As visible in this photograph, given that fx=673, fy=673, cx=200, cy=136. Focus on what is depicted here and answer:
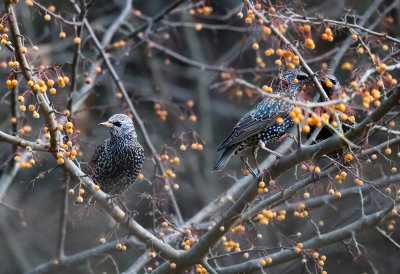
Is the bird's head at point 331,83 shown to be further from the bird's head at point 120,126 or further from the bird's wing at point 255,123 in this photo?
the bird's head at point 120,126

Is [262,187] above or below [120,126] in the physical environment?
below

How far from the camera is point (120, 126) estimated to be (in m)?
4.88

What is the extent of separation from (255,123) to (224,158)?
34 centimetres

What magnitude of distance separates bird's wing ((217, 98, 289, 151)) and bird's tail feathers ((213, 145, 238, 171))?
68 mm

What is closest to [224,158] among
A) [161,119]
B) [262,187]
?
[262,187]

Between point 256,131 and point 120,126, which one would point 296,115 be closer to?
point 256,131

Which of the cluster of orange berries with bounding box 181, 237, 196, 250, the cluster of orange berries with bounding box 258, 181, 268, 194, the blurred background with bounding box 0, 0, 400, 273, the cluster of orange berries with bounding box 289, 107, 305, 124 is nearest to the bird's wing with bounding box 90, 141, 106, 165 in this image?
the blurred background with bounding box 0, 0, 400, 273

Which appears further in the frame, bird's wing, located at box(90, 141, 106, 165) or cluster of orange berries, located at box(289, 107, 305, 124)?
bird's wing, located at box(90, 141, 106, 165)

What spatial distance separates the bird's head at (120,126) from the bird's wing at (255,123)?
27.0 inches

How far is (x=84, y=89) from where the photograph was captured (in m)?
5.55

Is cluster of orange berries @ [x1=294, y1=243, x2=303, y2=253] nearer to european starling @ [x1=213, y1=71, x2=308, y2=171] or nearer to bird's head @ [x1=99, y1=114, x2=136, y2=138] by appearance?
european starling @ [x1=213, y1=71, x2=308, y2=171]

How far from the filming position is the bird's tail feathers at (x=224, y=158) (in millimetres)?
4723

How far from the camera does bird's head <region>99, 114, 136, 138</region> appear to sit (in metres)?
4.86

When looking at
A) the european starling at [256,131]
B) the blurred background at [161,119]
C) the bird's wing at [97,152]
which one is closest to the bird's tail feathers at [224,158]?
the european starling at [256,131]
